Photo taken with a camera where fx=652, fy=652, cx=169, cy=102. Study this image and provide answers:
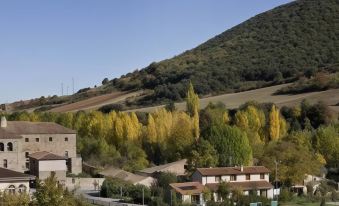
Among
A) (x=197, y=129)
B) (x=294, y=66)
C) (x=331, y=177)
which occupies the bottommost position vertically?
(x=331, y=177)

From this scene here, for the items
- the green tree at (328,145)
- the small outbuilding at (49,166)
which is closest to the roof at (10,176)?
the small outbuilding at (49,166)

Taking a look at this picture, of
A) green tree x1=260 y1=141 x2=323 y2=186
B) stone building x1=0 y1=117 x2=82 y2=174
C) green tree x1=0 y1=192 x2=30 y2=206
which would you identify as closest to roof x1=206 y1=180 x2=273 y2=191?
green tree x1=260 y1=141 x2=323 y2=186

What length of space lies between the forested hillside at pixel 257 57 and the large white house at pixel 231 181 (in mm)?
69064

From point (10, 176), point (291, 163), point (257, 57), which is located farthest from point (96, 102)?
point (10, 176)

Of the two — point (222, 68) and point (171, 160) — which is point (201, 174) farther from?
point (222, 68)

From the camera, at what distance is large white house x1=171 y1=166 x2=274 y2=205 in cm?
5588

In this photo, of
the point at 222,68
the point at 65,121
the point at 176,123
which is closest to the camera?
the point at 176,123

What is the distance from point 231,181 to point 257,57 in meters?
96.7

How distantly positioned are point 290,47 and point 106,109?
52997 mm

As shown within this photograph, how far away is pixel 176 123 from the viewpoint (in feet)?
256

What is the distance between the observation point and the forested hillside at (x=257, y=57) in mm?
136750

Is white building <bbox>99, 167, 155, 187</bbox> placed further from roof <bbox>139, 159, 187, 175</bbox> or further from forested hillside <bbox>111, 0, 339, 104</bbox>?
forested hillside <bbox>111, 0, 339, 104</bbox>

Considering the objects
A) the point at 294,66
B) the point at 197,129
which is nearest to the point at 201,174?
the point at 197,129

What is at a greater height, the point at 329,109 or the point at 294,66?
the point at 294,66
